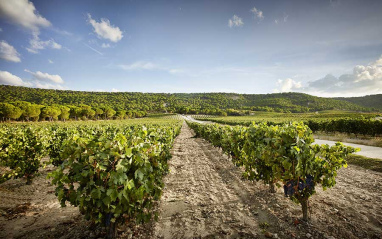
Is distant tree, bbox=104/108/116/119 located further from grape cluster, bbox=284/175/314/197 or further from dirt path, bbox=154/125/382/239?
grape cluster, bbox=284/175/314/197

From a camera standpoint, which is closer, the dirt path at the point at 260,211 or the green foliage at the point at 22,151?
the dirt path at the point at 260,211

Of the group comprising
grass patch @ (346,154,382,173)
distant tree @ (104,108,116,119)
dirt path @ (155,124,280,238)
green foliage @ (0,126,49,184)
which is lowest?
distant tree @ (104,108,116,119)

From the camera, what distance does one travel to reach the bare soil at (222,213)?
3996 millimetres

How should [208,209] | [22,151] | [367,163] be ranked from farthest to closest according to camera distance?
1. [367,163]
2. [22,151]
3. [208,209]

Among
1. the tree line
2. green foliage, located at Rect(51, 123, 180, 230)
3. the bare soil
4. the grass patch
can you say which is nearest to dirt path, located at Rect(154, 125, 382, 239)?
the bare soil

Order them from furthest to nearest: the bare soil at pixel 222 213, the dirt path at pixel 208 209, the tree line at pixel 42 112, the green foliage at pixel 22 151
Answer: the tree line at pixel 42 112, the green foliage at pixel 22 151, the dirt path at pixel 208 209, the bare soil at pixel 222 213

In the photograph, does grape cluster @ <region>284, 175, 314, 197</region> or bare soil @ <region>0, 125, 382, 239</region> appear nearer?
bare soil @ <region>0, 125, 382, 239</region>

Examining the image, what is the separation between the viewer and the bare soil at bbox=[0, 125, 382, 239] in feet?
13.1

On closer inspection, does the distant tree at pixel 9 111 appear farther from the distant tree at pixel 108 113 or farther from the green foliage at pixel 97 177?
the green foliage at pixel 97 177

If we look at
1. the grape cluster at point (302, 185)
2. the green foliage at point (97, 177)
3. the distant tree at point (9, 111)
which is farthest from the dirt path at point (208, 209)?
the distant tree at point (9, 111)

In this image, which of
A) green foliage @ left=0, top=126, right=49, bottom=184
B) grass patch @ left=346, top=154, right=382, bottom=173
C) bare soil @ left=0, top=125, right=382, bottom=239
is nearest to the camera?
bare soil @ left=0, top=125, right=382, bottom=239

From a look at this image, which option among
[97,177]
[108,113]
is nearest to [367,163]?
[97,177]

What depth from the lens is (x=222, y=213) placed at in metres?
4.91

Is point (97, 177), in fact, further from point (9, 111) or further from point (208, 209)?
point (9, 111)
